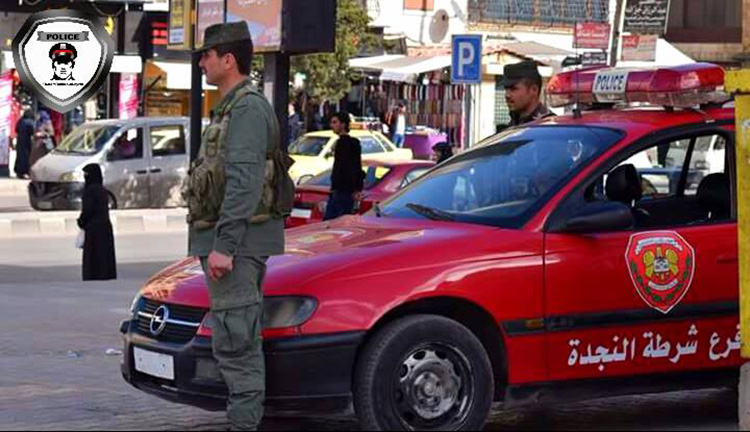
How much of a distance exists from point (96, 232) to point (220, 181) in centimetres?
987

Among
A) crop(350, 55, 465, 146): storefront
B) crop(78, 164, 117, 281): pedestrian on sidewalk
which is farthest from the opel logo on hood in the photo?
crop(350, 55, 465, 146): storefront

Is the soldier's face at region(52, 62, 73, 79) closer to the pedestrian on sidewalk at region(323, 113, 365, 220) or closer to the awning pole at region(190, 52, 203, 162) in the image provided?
the pedestrian on sidewalk at region(323, 113, 365, 220)

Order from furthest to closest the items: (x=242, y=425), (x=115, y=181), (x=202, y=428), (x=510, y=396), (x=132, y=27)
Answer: (x=132, y=27)
(x=115, y=181)
(x=202, y=428)
(x=510, y=396)
(x=242, y=425)

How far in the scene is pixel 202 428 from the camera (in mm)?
8133

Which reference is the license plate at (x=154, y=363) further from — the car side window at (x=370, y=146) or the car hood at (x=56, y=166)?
the car side window at (x=370, y=146)

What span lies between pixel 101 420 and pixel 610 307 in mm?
2548

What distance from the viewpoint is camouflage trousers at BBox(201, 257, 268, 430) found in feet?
22.8

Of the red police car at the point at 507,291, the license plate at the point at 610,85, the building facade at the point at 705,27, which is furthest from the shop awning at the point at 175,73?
the red police car at the point at 507,291

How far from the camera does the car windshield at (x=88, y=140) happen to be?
1079 inches

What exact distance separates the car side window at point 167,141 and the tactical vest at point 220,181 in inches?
810

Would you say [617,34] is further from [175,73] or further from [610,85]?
[610,85]

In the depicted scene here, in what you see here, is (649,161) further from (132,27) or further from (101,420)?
(132,27)

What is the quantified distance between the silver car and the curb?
887 millimetres

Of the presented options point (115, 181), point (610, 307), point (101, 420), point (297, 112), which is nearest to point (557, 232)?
point (610, 307)
